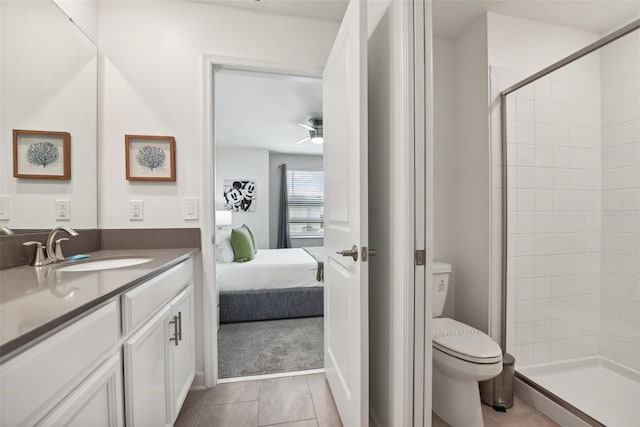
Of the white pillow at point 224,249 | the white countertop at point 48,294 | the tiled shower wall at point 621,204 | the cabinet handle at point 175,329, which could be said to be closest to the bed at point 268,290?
the white pillow at point 224,249

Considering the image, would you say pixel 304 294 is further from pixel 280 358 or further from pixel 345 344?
pixel 345 344

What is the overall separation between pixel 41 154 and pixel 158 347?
1056 millimetres

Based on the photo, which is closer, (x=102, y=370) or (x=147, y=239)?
(x=102, y=370)

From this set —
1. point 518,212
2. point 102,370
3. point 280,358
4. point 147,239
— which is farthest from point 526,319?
point 147,239

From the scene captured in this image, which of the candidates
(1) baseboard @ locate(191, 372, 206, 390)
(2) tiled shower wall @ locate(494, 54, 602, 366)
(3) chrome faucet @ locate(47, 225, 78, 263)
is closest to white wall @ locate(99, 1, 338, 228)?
(3) chrome faucet @ locate(47, 225, 78, 263)

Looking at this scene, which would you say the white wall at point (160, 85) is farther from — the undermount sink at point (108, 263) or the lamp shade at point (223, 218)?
the lamp shade at point (223, 218)

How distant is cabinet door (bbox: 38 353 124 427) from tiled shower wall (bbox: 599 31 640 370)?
2513mm

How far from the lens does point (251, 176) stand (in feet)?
18.1

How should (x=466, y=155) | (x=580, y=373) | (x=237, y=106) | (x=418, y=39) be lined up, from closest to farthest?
(x=418, y=39) → (x=580, y=373) → (x=466, y=155) → (x=237, y=106)

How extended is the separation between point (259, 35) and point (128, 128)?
1020 millimetres

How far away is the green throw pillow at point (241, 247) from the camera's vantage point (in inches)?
127

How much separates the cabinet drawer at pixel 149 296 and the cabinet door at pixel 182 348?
95mm

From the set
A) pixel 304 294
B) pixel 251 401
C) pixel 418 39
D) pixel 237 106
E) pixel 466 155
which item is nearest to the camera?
pixel 418 39

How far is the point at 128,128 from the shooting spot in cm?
173
